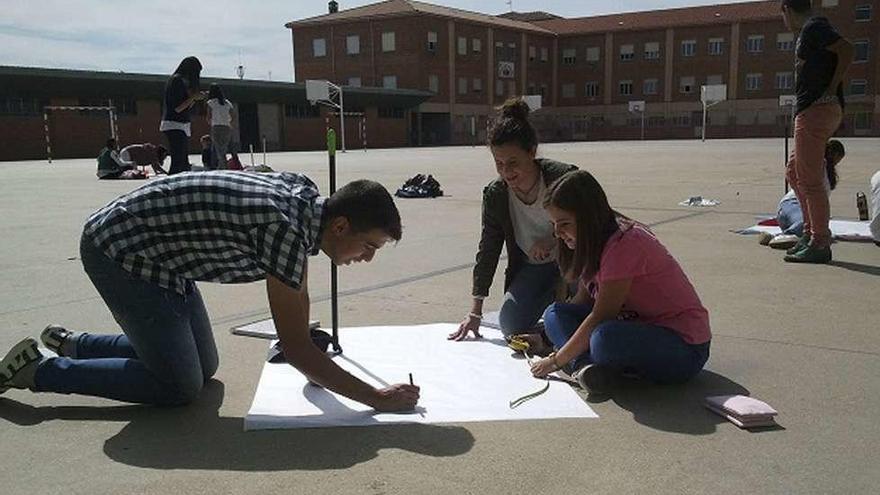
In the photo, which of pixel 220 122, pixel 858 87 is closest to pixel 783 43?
pixel 858 87

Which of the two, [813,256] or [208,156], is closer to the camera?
[813,256]

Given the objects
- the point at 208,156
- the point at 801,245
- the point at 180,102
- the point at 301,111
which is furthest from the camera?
the point at 301,111

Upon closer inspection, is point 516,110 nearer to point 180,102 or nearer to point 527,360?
point 527,360

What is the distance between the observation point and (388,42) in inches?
2293

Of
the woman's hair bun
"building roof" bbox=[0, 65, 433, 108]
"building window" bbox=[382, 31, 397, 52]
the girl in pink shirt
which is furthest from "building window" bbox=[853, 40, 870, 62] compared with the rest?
the girl in pink shirt

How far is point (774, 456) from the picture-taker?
2414 mm

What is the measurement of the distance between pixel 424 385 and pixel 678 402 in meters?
1.03

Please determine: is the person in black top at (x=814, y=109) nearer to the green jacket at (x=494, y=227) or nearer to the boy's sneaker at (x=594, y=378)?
the green jacket at (x=494, y=227)

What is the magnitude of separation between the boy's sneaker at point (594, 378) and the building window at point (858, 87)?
62.3m

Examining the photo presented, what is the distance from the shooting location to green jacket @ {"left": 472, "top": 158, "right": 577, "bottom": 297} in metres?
3.84

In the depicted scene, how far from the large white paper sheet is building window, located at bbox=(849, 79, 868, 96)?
2427 inches

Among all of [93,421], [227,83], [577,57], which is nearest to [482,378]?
[93,421]

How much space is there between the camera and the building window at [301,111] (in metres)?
45.2

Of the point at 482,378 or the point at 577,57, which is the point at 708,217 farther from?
the point at 577,57
